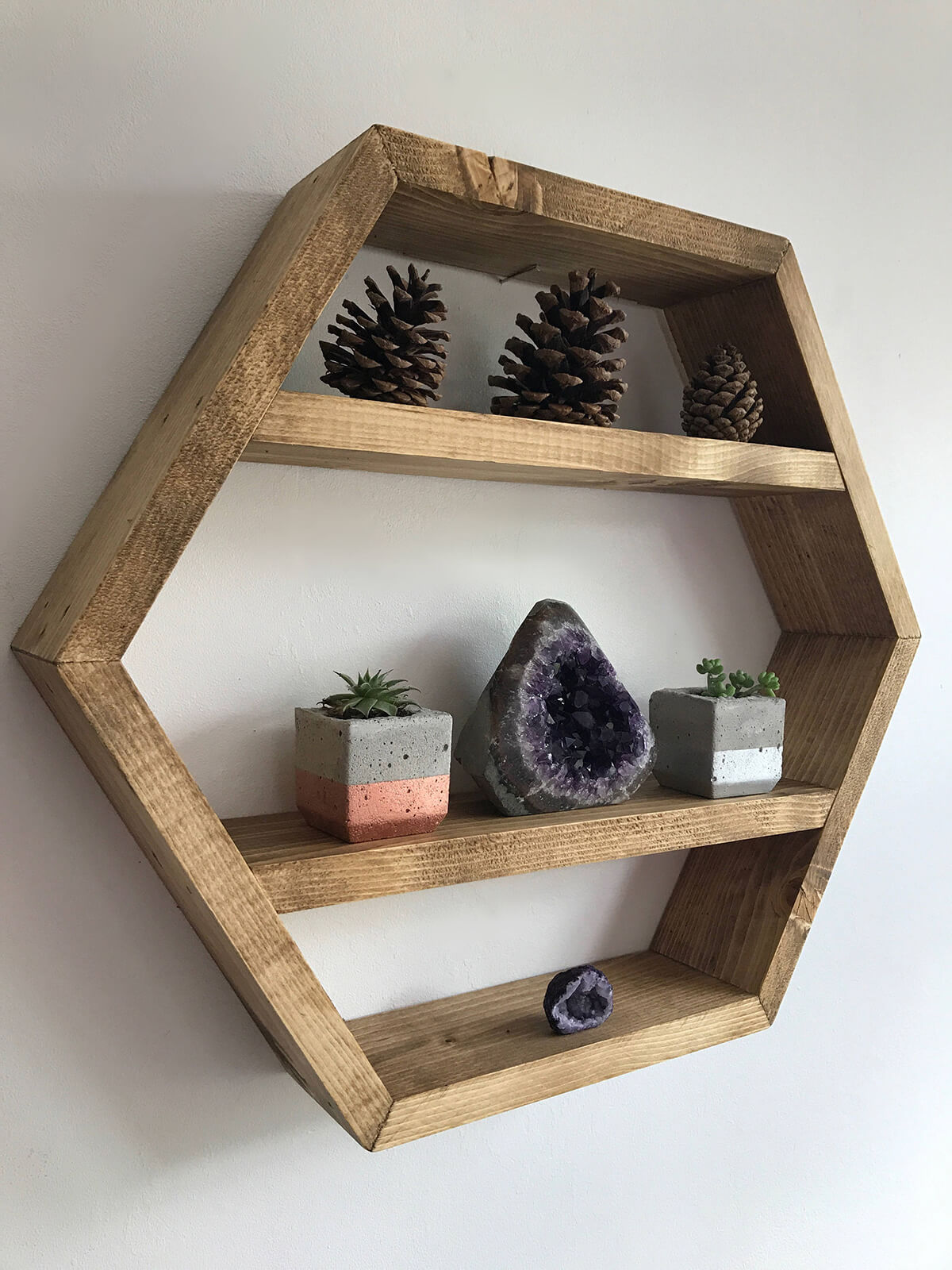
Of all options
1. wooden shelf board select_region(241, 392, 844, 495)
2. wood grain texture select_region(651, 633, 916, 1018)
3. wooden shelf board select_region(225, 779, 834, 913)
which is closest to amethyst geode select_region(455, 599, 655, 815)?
wooden shelf board select_region(225, 779, 834, 913)

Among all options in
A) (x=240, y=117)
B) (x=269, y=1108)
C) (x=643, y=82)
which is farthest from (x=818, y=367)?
(x=269, y=1108)

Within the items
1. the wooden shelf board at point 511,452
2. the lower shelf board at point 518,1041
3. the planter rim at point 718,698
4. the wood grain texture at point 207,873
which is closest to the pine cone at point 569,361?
the wooden shelf board at point 511,452

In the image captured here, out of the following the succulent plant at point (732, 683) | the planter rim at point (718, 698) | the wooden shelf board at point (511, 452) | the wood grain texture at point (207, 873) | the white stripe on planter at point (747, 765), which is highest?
the wooden shelf board at point (511, 452)

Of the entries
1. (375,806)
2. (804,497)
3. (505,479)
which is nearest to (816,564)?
(804,497)

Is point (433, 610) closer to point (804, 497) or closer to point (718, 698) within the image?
point (718, 698)

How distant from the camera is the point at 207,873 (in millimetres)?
643

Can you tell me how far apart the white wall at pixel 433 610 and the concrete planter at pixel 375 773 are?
0.30 feet

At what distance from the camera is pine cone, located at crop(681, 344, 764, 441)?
0.89m

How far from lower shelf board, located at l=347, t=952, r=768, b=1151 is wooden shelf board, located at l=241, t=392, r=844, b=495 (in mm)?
465

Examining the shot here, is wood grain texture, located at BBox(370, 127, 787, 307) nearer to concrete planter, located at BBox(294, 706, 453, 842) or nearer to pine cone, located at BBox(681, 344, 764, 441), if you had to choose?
pine cone, located at BBox(681, 344, 764, 441)

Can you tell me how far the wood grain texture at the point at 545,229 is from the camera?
0.71m

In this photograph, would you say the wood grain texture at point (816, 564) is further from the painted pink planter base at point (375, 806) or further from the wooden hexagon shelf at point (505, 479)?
the painted pink planter base at point (375, 806)

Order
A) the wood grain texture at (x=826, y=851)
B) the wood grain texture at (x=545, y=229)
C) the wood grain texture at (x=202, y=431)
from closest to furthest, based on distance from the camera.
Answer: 1. the wood grain texture at (x=202, y=431)
2. the wood grain texture at (x=545, y=229)
3. the wood grain texture at (x=826, y=851)

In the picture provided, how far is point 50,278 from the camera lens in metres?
0.72
